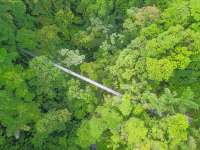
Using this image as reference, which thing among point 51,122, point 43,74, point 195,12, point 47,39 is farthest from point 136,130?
point 47,39

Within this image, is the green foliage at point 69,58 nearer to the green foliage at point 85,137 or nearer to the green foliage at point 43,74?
the green foliage at point 43,74

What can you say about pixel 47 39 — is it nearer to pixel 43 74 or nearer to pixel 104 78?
pixel 43 74

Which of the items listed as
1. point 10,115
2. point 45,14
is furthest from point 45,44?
point 10,115

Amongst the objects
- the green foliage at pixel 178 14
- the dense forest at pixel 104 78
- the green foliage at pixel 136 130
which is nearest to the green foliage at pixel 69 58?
the dense forest at pixel 104 78

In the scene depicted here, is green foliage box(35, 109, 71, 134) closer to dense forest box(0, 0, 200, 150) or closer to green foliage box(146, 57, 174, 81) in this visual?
dense forest box(0, 0, 200, 150)

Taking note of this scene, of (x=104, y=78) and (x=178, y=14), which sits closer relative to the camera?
(x=178, y=14)

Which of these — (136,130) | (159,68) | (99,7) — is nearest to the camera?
(136,130)

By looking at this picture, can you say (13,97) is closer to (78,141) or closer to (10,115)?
(10,115)

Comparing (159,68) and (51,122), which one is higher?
(159,68)
